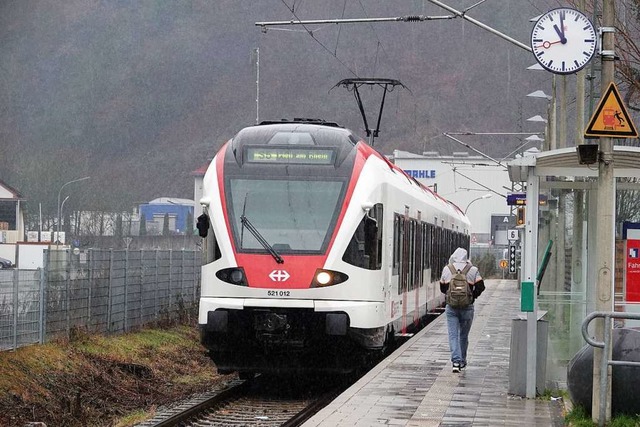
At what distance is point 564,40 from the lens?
43.8ft

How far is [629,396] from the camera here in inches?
438

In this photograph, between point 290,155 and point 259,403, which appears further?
point 290,155

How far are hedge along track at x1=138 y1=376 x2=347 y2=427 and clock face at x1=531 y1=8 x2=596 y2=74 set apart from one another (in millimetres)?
4972

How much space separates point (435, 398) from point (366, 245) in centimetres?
311

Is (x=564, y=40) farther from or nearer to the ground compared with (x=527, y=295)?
farther from the ground

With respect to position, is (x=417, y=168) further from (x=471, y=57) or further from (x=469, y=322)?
(x=471, y=57)

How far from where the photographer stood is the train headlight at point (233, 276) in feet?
51.9

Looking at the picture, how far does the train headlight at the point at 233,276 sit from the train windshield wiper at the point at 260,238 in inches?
17.3

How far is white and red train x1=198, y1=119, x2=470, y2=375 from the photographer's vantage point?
1565 cm

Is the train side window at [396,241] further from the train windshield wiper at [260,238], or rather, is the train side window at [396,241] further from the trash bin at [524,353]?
the trash bin at [524,353]

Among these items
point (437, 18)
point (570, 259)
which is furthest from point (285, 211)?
point (437, 18)

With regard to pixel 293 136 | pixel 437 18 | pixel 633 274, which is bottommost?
pixel 633 274

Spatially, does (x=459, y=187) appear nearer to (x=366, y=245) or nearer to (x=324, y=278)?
(x=366, y=245)

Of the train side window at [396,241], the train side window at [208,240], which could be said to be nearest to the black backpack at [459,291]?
the train side window at [396,241]
